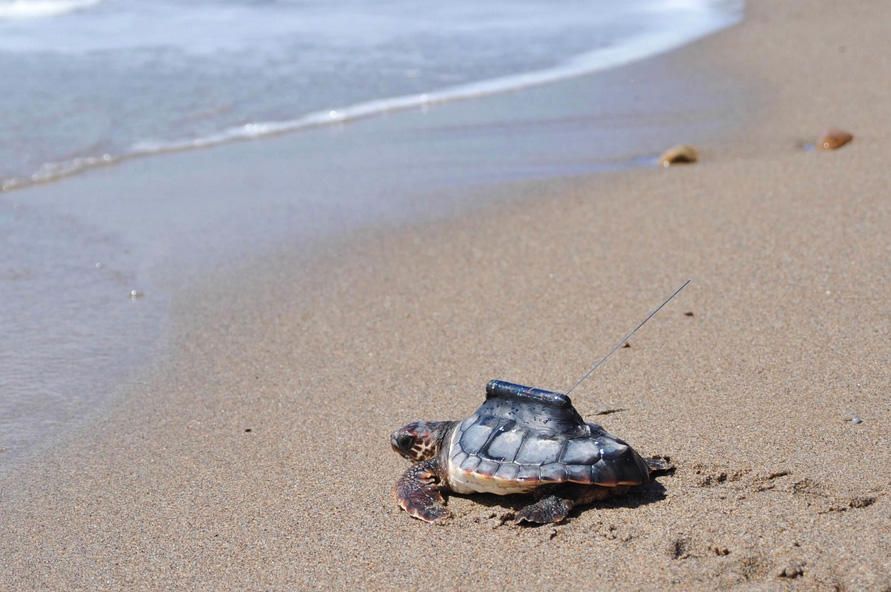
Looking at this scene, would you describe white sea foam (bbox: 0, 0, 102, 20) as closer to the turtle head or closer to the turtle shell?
the turtle head

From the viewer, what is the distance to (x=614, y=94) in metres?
9.56

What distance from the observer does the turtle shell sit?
134 inches

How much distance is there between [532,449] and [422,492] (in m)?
0.42

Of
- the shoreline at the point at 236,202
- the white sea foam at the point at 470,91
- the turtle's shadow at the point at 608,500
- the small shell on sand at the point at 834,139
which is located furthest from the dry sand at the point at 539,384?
the white sea foam at the point at 470,91

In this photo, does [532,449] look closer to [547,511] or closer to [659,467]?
[547,511]

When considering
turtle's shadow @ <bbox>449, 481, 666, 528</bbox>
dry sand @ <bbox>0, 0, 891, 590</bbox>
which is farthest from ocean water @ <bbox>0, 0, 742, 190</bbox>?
turtle's shadow @ <bbox>449, 481, 666, 528</bbox>

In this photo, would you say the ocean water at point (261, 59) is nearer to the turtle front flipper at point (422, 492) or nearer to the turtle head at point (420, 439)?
the turtle head at point (420, 439)

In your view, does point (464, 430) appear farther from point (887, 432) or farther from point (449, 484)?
point (887, 432)

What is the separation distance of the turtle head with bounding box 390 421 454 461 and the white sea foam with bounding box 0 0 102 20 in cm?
1337

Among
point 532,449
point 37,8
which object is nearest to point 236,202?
point 532,449

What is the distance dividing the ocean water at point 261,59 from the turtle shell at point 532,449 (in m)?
5.39

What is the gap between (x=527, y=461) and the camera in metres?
3.49

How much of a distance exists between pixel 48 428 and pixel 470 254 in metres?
2.57

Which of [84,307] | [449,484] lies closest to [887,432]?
[449,484]
